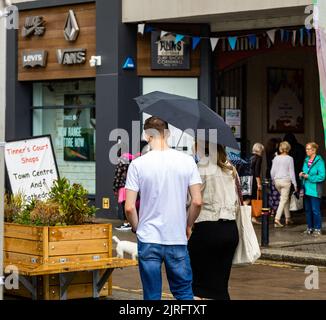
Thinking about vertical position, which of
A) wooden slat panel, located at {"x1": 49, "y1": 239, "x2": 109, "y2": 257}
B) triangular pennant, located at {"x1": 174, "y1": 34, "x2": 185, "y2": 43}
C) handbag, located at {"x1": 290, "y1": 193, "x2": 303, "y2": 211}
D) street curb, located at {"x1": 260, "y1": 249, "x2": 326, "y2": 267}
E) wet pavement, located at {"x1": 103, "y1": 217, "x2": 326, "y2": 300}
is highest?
triangular pennant, located at {"x1": 174, "y1": 34, "x2": 185, "y2": 43}

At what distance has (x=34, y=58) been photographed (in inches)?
908

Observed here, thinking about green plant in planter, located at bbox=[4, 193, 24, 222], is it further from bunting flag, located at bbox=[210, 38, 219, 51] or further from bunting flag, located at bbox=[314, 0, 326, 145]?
bunting flag, located at bbox=[210, 38, 219, 51]

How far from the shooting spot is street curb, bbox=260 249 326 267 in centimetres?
1438

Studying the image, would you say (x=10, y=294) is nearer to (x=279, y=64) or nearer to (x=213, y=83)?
(x=213, y=83)

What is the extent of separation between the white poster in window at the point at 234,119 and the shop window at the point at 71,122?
3466 millimetres

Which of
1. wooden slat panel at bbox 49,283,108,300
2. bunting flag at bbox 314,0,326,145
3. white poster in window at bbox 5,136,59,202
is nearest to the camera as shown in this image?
wooden slat panel at bbox 49,283,108,300

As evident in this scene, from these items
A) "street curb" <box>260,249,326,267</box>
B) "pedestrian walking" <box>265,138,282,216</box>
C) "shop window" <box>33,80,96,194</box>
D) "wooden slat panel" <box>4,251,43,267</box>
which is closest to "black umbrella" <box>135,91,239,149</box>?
"wooden slat panel" <box>4,251,43,267</box>

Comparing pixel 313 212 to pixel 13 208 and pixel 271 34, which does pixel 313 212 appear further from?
pixel 13 208

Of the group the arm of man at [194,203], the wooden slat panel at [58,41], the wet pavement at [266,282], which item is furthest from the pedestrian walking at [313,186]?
the arm of man at [194,203]

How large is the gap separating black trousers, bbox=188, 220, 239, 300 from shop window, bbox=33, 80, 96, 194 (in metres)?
14.1
